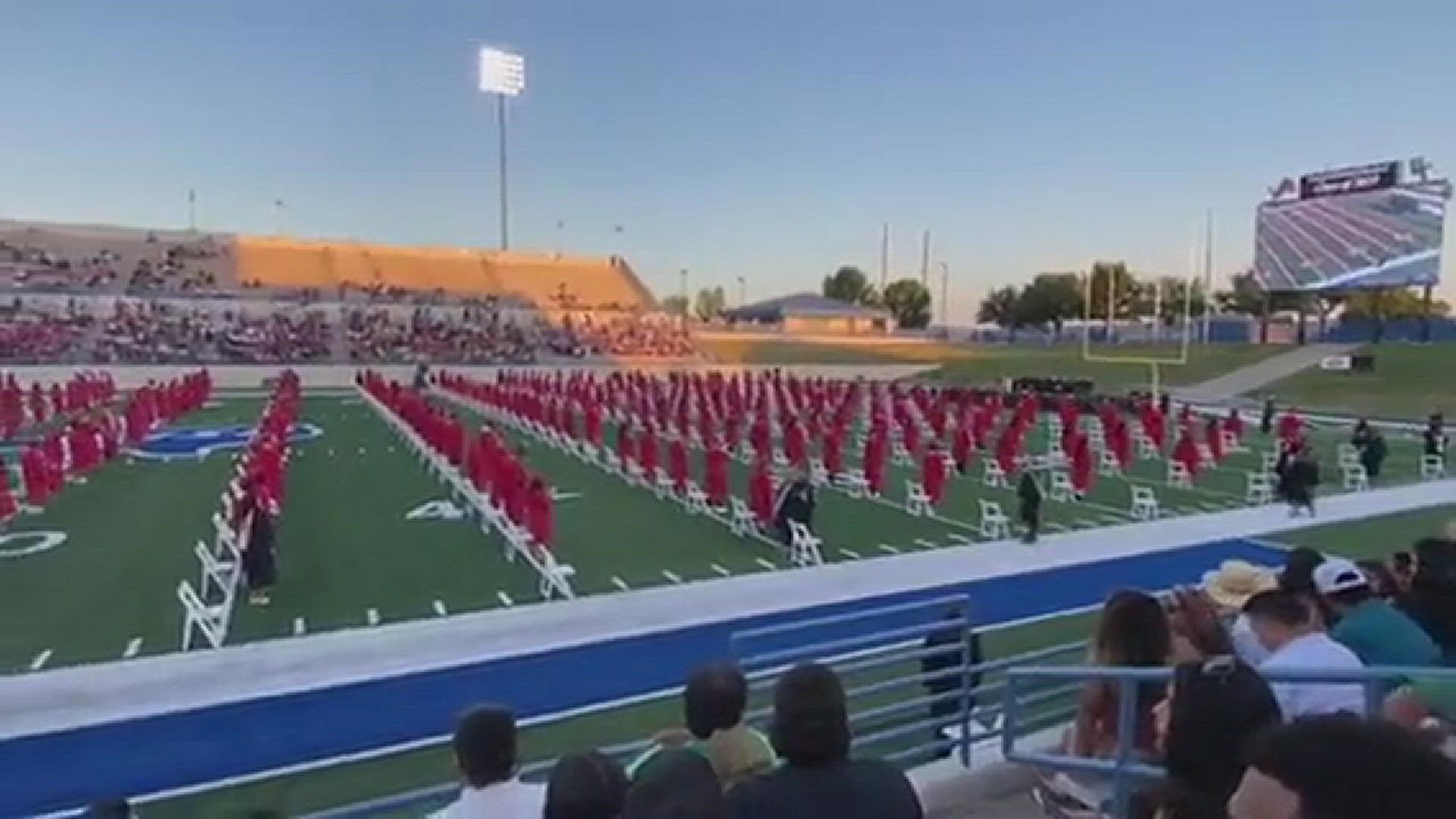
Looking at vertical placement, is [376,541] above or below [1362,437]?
below

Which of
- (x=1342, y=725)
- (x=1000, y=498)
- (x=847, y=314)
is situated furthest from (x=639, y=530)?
(x=847, y=314)

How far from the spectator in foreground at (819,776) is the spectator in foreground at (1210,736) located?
0.60m

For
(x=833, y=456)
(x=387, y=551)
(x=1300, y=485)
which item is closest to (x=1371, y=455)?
(x=1300, y=485)

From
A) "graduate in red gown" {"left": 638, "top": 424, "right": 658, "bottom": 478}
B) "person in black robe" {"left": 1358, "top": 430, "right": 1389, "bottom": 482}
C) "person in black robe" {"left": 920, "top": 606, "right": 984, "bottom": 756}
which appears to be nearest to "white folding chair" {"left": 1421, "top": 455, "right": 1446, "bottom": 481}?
"person in black robe" {"left": 1358, "top": 430, "right": 1389, "bottom": 482}

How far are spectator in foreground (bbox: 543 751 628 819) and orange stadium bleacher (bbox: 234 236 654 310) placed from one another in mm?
72000

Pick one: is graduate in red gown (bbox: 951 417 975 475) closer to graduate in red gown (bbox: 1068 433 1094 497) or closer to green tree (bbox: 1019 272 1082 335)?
graduate in red gown (bbox: 1068 433 1094 497)

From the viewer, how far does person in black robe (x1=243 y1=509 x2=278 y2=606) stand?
12258mm

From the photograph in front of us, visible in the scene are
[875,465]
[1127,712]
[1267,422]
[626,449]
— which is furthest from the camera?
[1267,422]

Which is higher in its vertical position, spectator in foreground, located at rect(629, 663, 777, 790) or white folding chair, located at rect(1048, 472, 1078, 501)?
spectator in foreground, located at rect(629, 663, 777, 790)

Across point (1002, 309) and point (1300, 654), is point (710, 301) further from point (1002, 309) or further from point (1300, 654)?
point (1300, 654)

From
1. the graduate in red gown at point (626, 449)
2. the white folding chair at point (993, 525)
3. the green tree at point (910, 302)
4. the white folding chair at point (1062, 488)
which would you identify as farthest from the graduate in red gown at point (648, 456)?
the green tree at point (910, 302)

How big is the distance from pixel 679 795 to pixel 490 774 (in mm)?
1088

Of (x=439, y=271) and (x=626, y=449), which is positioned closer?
(x=626, y=449)

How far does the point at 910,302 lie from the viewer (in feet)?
376
